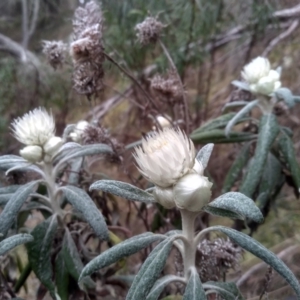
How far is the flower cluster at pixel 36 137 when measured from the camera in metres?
0.93

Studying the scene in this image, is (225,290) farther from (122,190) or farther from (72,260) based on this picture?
(72,260)

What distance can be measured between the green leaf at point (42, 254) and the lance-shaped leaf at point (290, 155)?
57 cm

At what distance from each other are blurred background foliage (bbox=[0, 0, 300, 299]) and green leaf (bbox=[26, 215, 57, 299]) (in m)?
0.65

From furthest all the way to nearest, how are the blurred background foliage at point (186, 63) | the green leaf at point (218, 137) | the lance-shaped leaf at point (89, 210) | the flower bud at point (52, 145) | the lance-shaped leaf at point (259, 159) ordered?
the blurred background foliage at point (186, 63)
the green leaf at point (218, 137)
the lance-shaped leaf at point (259, 159)
the flower bud at point (52, 145)
the lance-shaped leaf at point (89, 210)

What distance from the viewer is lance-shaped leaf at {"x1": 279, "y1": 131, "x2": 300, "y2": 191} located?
1.12 m

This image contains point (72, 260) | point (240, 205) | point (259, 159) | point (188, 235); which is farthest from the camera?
point (259, 159)

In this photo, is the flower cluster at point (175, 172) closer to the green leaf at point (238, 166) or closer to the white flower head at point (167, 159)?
the white flower head at point (167, 159)

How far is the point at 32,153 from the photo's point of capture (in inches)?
36.3

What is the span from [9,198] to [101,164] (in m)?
1.08

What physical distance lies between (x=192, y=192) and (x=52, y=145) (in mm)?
413

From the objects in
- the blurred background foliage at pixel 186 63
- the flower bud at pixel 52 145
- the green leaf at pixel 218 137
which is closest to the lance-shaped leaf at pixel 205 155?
Result: the flower bud at pixel 52 145

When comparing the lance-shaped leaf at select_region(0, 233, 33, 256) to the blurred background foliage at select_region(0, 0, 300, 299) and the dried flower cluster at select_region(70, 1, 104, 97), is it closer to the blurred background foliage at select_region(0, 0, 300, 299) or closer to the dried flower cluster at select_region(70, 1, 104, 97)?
the dried flower cluster at select_region(70, 1, 104, 97)

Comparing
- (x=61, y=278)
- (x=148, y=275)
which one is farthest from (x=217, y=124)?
(x=148, y=275)

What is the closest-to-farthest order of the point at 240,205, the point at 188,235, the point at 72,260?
the point at 240,205 → the point at 188,235 → the point at 72,260
